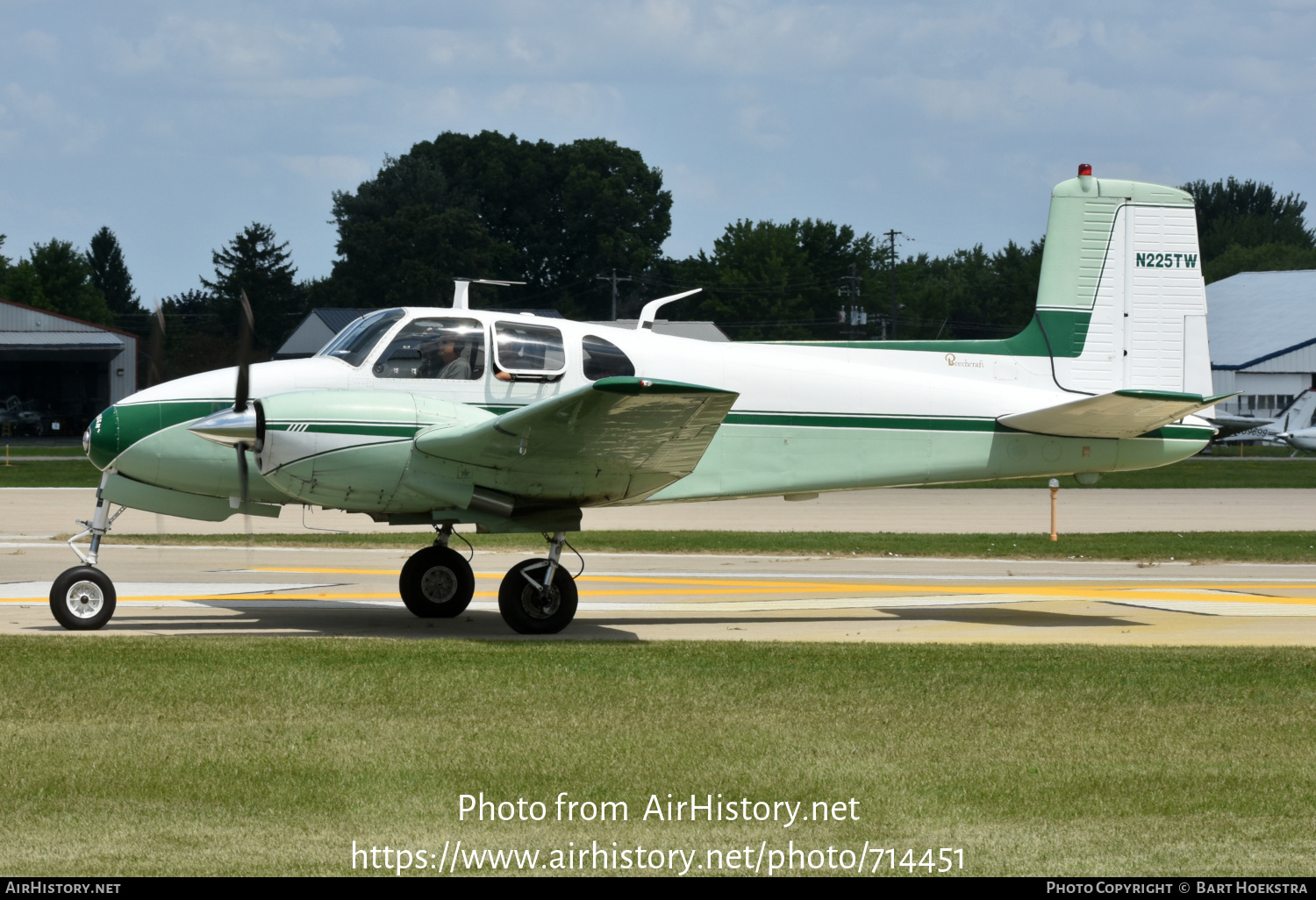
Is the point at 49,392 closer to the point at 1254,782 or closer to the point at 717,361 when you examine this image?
the point at 717,361

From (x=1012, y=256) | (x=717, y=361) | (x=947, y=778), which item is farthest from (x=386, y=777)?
(x=1012, y=256)

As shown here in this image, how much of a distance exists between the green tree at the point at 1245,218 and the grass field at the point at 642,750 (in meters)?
130

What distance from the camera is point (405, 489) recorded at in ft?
38.5

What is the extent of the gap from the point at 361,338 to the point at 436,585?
9.67ft

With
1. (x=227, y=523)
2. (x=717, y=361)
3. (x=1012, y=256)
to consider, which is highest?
(x=1012, y=256)

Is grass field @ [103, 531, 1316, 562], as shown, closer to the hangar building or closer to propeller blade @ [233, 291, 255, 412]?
propeller blade @ [233, 291, 255, 412]

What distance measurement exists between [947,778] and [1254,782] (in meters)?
1.70

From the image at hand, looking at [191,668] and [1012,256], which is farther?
[1012,256]

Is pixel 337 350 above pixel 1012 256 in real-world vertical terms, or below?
below

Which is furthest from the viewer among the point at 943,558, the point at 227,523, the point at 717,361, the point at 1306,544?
the point at 227,523

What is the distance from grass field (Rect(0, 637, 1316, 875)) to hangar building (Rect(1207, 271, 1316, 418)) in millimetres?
72877

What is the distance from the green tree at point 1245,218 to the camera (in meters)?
132

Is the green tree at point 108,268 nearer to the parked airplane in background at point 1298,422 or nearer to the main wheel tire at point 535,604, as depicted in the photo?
the parked airplane in background at point 1298,422

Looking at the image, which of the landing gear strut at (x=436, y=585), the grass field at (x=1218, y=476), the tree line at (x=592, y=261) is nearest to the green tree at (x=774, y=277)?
Answer: the tree line at (x=592, y=261)
